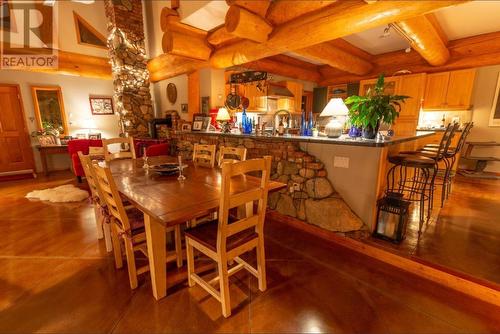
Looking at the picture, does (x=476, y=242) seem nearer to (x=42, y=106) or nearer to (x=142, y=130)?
(x=142, y=130)

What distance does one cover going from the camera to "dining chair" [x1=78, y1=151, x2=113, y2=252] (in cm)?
176

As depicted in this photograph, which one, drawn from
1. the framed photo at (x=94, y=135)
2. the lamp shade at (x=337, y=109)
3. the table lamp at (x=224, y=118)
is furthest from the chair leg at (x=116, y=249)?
the framed photo at (x=94, y=135)

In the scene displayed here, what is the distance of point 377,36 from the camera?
403 cm

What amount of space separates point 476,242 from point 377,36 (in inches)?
143

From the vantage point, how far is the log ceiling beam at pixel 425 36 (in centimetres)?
282

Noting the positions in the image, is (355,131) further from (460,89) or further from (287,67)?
(460,89)

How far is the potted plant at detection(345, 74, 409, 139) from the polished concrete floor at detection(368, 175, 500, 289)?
3.85 ft

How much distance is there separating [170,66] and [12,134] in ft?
13.1

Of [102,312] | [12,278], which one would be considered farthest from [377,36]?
[12,278]

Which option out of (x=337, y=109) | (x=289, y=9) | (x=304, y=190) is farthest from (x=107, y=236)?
(x=289, y=9)

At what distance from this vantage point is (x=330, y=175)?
254 cm

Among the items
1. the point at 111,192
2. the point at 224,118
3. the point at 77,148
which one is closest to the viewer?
the point at 111,192

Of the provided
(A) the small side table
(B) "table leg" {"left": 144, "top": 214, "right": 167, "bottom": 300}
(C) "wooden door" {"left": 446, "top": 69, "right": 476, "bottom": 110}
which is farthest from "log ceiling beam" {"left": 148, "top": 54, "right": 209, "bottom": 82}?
(C) "wooden door" {"left": 446, "top": 69, "right": 476, "bottom": 110}

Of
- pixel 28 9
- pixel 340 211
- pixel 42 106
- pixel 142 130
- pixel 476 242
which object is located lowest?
pixel 476 242
